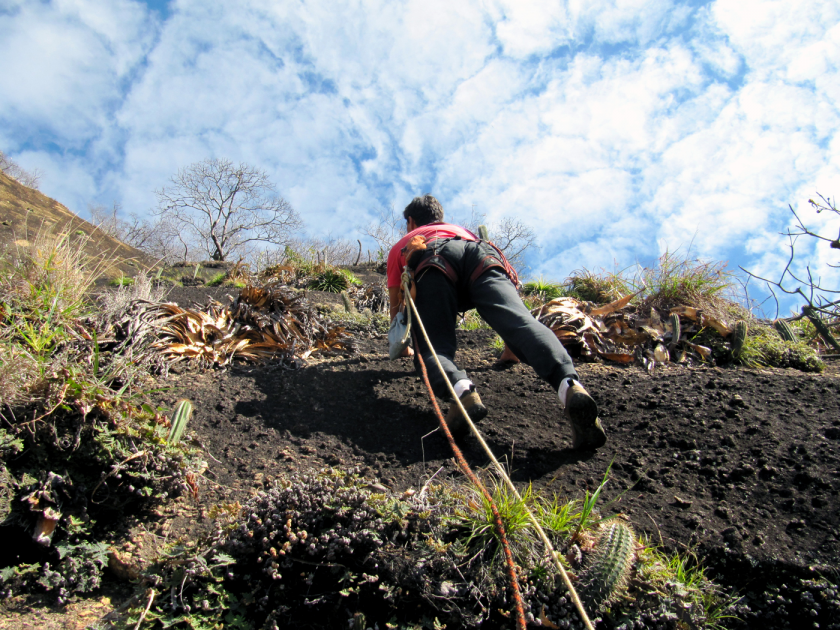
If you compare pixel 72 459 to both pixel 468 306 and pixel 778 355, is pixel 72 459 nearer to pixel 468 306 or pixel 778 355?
pixel 468 306

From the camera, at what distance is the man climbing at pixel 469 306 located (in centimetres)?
264

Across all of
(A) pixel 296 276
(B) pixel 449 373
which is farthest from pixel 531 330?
(A) pixel 296 276

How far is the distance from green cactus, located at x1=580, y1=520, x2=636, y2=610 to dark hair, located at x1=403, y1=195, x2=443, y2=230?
296 cm

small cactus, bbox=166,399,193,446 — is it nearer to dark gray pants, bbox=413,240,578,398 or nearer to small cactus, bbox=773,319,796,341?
dark gray pants, bbox=413,240,578,398

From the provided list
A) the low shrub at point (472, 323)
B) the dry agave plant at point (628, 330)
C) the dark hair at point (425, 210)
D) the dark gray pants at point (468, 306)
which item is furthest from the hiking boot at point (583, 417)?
the low shrub at point (472, 323)

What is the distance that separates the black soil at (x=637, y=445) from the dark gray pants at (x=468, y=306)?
466 mm

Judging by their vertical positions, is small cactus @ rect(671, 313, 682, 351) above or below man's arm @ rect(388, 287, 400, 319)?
above

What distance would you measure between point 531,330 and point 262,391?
2.05 metres

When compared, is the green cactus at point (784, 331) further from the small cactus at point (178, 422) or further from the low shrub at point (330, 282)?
the low shrub at point (330, 282)

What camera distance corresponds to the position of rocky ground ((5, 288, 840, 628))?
1.98m

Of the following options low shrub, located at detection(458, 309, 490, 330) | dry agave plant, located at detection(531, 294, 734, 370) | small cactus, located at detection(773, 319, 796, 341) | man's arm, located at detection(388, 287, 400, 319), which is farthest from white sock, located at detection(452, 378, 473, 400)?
small cactus, located at detection(773, 319, 796, 341)

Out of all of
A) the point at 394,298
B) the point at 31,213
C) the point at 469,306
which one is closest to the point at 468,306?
the point at 469,306

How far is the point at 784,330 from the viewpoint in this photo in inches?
220

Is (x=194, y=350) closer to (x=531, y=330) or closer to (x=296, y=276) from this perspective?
(x=531, y=330)
